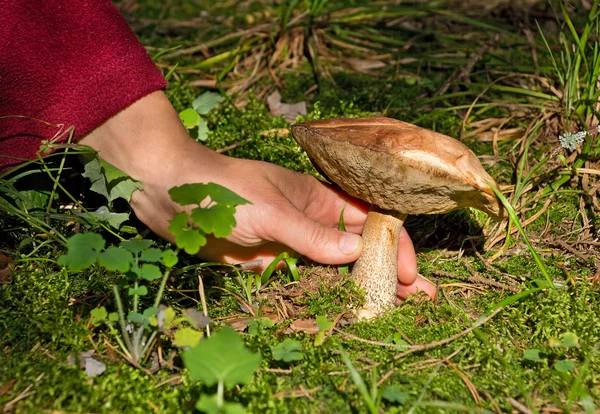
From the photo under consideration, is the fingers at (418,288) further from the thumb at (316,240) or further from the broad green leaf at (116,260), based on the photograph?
the broad green leaf at (116,260)

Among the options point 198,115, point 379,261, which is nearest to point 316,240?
point 379,261

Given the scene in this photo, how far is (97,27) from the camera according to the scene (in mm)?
2029

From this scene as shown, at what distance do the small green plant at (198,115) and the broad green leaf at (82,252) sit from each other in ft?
4.33

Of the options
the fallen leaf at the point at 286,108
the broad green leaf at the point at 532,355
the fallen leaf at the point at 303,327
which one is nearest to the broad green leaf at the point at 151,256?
the fallen leaf at the point at 303,327

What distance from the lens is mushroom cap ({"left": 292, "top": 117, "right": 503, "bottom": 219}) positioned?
1.60 m

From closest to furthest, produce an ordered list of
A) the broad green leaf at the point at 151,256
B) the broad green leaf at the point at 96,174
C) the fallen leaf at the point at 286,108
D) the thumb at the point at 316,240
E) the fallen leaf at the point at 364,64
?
the broad green leaf at the point at 151,256 < the thumb at the point at 316,240 < the broad green leaf at the point at 96,174 < the fallen leaf at the point at 286,108 < the fallen leaf at the point at 364,64

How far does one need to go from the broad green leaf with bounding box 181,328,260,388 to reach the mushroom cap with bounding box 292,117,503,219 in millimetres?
691

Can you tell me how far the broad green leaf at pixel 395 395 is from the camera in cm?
145

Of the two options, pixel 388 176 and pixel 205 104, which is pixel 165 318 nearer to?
pixel 388 176

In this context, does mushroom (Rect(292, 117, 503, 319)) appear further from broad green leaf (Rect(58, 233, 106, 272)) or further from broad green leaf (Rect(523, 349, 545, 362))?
broad green leaf (Rect(58, 233, 106, 272))

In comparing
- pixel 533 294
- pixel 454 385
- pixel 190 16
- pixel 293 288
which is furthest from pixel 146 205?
pixel 190 16

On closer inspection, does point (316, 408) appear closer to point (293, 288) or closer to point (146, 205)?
point (293, 288)

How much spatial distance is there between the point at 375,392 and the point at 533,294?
88 centimetres

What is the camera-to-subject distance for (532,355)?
1.70 meters
